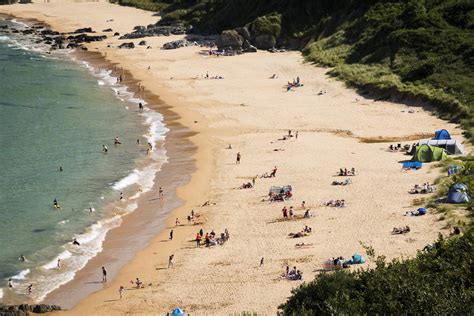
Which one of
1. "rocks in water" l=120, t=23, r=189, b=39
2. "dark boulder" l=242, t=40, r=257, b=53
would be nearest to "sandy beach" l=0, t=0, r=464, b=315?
"dark boulder" l=242, t=40, r=257, b=53

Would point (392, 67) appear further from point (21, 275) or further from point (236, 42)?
point (21, 275)

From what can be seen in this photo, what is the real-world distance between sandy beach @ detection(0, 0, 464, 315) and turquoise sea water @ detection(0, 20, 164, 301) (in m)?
1.52

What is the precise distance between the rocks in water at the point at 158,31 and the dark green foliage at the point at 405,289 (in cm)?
6882

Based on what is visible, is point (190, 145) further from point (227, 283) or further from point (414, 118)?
point (227, 283)

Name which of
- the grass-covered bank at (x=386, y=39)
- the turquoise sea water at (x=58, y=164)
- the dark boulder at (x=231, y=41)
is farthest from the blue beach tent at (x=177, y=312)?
the dark boulder at (x=231, y=41)

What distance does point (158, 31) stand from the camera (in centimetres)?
9025

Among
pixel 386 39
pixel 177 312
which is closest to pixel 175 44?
pixel 386 39

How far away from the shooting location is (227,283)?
29859 mm

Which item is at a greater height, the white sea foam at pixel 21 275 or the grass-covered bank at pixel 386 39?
the grass-covered bank at pixel 386 39

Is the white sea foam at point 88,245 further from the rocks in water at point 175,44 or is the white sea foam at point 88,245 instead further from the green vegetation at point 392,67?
the rocks in water at point 175,44

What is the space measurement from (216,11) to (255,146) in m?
45.8

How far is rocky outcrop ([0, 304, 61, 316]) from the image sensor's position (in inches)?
1085

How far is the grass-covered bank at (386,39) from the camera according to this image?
181ft

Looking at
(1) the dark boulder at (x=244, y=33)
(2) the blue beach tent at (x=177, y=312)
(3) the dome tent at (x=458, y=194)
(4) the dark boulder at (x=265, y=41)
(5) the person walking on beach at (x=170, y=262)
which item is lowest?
(5) the person walking on beach at (x=170, y=262)
